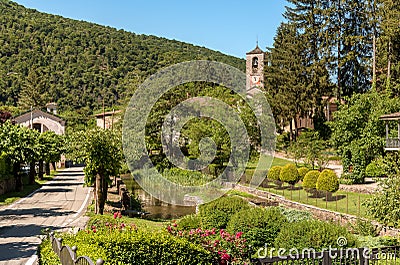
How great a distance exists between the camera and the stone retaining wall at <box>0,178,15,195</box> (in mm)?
28047

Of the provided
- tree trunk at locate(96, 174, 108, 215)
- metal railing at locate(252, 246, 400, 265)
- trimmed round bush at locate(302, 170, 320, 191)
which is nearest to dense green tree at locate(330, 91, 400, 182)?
trimmed round bush at locate(302, 170, 320, 191)

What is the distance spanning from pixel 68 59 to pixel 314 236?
103 m

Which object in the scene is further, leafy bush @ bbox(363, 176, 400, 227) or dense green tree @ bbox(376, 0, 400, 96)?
dense green tree @ bbox(376, 0, 400, 96)

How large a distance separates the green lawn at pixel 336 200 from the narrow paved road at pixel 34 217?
11.7 m

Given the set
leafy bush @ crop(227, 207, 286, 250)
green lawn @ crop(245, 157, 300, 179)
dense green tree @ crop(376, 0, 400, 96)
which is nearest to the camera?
leafy bush @ crop(227, 207, 286, 250)

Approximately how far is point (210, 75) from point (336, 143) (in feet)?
71.2

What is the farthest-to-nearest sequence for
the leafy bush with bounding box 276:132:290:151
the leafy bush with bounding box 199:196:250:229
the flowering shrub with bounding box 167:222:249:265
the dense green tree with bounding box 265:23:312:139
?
the leafy bush with bounding box 276:132:290:151 < the dense green tree with bounding box 265:23:312:139 < the leafy bush with bounding box 199:196:250:229 < the flowering shrub with bounding box 167:222:249:265

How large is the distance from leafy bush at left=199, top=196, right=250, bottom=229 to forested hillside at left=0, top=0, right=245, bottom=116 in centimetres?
7157

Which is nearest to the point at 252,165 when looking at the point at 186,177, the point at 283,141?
the point at 186,177

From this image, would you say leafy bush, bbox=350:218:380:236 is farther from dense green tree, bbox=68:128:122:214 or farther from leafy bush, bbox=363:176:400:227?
dense green tree, bbox=68:128:122:214

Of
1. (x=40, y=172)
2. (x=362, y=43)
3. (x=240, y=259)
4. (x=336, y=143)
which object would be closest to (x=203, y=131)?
(x=336, y=143)

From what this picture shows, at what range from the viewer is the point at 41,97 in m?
84.6

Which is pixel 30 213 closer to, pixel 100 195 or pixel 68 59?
pixel 100 195

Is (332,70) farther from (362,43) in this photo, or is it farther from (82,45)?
(82,45)
